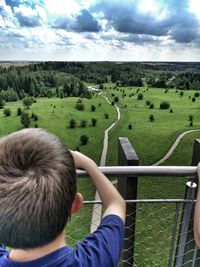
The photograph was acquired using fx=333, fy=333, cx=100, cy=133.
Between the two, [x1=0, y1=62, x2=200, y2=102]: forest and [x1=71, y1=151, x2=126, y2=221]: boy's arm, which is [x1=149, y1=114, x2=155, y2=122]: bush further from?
[x1=71, y1=151, x2=126, y2=221]: boy's arm

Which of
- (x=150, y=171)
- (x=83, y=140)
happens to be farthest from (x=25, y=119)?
(x=150, y=171)

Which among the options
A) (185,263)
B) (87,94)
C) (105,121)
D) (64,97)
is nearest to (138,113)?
(105,121)

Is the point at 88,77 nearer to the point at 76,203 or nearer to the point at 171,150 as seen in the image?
the point at 171,150

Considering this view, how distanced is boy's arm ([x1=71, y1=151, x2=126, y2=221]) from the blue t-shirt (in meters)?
0.04

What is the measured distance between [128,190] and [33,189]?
2.02 feet

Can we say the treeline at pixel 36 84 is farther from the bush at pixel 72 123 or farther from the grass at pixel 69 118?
the bush at pixel 72 123

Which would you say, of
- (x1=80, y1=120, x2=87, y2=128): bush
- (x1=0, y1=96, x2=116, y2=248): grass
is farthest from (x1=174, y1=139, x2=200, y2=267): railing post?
(x1=80, y1=120, x2=87, y2=128): bush

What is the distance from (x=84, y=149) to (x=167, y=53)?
1764 centimetres

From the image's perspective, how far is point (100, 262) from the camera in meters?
0.70

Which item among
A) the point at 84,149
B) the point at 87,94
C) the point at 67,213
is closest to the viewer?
the point at 67,213

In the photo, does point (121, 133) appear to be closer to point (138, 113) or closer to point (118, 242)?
point (138, 113)

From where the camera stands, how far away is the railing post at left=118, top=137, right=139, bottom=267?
1.12m

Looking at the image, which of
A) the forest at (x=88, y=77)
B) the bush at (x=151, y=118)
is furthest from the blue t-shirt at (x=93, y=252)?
the bush at (x=151, y=118)

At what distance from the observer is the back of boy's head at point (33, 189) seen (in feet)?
1.89
